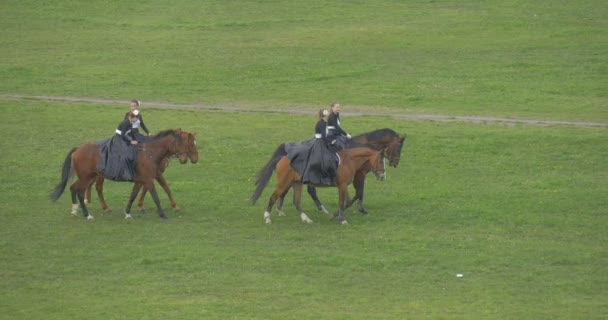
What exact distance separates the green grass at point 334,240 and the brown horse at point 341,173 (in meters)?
0.64

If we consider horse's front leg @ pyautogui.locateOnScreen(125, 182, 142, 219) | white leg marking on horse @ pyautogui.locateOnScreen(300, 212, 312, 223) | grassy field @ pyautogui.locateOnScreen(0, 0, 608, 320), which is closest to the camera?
grassy field @ pyautogui.locateOnScreen(0, 0, 608, 320)

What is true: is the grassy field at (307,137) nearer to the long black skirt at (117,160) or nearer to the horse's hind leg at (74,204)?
the horse's hind leg at (74,204)

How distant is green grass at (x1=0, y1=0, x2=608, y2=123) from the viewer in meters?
50.9

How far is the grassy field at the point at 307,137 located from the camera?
27.0 meters

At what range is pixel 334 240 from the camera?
102ft

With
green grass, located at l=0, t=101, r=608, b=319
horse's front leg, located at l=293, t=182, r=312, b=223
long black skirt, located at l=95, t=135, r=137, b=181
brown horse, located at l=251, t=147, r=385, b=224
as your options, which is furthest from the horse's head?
long black skirt, located at l=95, t=135, r=137, b=181

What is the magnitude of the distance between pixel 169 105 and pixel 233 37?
14.1m

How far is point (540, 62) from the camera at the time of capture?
56281 mm

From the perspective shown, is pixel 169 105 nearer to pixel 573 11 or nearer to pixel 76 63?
pixel 76 63

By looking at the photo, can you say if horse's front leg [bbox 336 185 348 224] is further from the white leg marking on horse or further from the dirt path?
the dirt path

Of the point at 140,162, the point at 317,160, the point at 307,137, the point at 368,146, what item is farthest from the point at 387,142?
the point at 307,137

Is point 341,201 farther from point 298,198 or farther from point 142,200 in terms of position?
point 142,200

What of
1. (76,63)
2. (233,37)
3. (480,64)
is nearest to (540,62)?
(480,64)

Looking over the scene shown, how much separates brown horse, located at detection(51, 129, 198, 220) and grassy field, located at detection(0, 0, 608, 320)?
2.46ft
